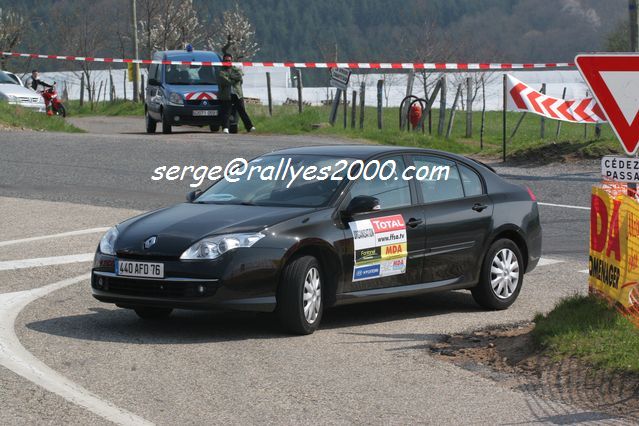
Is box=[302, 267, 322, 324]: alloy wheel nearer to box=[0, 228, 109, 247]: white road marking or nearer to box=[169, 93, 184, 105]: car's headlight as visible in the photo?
box=[0, 228, 109, 247]: white road marking

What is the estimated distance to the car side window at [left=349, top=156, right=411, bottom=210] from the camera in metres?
9.90

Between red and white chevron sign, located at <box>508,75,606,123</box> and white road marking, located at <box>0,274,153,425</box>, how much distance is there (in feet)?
47.1

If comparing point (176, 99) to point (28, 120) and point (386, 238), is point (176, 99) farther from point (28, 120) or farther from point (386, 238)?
point (386, 238)

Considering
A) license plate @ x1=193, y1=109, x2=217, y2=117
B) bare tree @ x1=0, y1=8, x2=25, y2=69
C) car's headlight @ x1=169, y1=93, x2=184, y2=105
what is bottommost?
license plate @ x1=193, y1=109, x2=217, y2=117

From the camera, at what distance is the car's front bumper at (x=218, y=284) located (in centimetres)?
884

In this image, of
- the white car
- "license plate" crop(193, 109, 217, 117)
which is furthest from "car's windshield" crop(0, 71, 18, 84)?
"license plate" crop(193, 109, 217, 117)

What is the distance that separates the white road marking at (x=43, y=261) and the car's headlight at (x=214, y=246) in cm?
371

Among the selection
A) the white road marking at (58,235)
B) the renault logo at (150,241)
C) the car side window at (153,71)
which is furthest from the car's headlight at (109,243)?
the car side window at (153,71)

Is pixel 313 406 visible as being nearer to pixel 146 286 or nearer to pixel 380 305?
pixel 146 286

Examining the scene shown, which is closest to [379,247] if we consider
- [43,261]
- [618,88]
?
[618,88]

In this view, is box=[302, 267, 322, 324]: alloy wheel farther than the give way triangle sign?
Yes

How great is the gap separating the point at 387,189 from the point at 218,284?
6.25 feet

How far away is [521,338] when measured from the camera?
8867 millimetres

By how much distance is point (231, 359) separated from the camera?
327 inches
